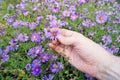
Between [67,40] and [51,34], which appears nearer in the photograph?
[67,40]

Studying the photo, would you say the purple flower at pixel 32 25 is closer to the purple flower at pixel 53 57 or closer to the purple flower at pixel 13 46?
the purple flower at pixel 13 46

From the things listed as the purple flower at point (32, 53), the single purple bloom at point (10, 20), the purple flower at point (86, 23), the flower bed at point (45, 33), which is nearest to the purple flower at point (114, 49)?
the flower bed at point (45, 33)

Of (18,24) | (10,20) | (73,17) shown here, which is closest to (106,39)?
(73,17)

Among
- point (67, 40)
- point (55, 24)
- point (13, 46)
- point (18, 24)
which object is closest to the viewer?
point (67, 40)

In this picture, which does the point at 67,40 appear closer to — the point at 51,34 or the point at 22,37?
the point at 51,34

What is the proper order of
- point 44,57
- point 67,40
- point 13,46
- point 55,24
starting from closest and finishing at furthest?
point 67,40 < point 44,57 < point 13,46 < point 55,24

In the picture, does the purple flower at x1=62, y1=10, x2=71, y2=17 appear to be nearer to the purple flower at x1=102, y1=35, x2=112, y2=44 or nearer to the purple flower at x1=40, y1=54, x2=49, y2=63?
the purple flower at x1=102, y1=35, x2=112, y2=44

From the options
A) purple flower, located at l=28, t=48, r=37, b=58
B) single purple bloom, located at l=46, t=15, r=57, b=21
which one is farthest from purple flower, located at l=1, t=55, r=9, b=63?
single purple bloom, located at l=46, t=15, r=57, b=21

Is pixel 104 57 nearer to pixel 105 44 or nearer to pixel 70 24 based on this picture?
pixel 105 44
